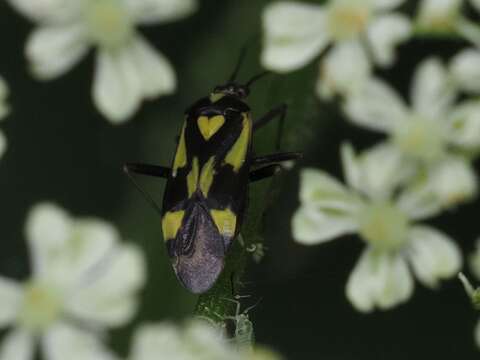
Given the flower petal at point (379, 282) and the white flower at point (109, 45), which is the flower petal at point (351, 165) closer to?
the flower petal at point (379, 282)

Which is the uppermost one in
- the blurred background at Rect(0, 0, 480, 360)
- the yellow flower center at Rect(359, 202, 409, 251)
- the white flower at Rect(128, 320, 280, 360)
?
the white flower at Rect(128, 320, 280, 360)

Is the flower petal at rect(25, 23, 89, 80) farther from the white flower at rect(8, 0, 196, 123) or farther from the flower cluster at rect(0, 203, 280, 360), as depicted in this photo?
the flower cluster at rect(0, 203, 280, 360)

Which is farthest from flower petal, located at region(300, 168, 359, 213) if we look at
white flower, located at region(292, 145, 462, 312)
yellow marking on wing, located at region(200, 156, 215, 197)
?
yellow marking on wing, located at region(200, 156, 215, 197)

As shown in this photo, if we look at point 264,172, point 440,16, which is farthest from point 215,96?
point 440,16

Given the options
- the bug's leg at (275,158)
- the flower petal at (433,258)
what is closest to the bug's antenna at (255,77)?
the bug's leg at (275,158)

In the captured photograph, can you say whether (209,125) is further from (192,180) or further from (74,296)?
(74,296)

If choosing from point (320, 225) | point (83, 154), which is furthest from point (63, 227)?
point (83, 154)
